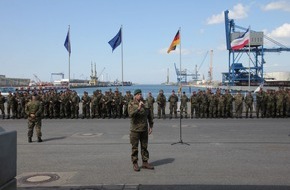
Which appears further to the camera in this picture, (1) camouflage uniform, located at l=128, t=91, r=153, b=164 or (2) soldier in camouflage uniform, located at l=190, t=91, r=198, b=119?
(2) soldier in camouflage uniform, located at l=190, t=91, r=198, b=119

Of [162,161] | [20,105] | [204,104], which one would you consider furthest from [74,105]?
[162,161]

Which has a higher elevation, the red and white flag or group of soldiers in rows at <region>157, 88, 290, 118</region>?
the red and white flag

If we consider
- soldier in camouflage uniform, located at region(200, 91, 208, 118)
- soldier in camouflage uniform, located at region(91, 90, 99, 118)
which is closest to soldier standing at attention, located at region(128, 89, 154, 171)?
soldier in camouflage uniform, located at region(91, 90, 99, 118)

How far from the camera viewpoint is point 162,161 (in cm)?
945

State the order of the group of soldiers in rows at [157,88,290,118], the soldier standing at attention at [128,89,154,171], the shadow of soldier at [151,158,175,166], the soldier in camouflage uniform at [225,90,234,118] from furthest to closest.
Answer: the soldier in camouflage uniform at [225,90,234,118], the group of soldiers in rows at [157,88,290,118], the shadow of soldier at [151,158,175,166], the soldier standing at attention at [128,89,154,171]

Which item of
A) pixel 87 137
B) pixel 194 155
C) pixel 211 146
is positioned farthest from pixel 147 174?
pixel 87 137

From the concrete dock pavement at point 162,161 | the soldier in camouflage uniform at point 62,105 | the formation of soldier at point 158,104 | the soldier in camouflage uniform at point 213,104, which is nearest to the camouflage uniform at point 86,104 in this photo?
the formation of soldier at point 158,104

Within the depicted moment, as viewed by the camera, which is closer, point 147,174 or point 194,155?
point 147,174

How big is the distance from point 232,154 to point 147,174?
10.9 ft

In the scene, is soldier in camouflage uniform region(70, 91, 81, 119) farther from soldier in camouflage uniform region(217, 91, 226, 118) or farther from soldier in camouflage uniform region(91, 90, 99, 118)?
soldier in camouflage uniform region(217, 91, 226, 118)

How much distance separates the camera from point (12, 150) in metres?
4.16

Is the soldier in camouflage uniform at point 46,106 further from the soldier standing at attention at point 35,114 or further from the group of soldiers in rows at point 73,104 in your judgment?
the soldier standing at attention at point 35,114

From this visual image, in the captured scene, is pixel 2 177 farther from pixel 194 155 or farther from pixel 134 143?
pixel 194 155

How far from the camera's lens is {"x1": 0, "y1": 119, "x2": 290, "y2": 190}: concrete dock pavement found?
23.7 feet
